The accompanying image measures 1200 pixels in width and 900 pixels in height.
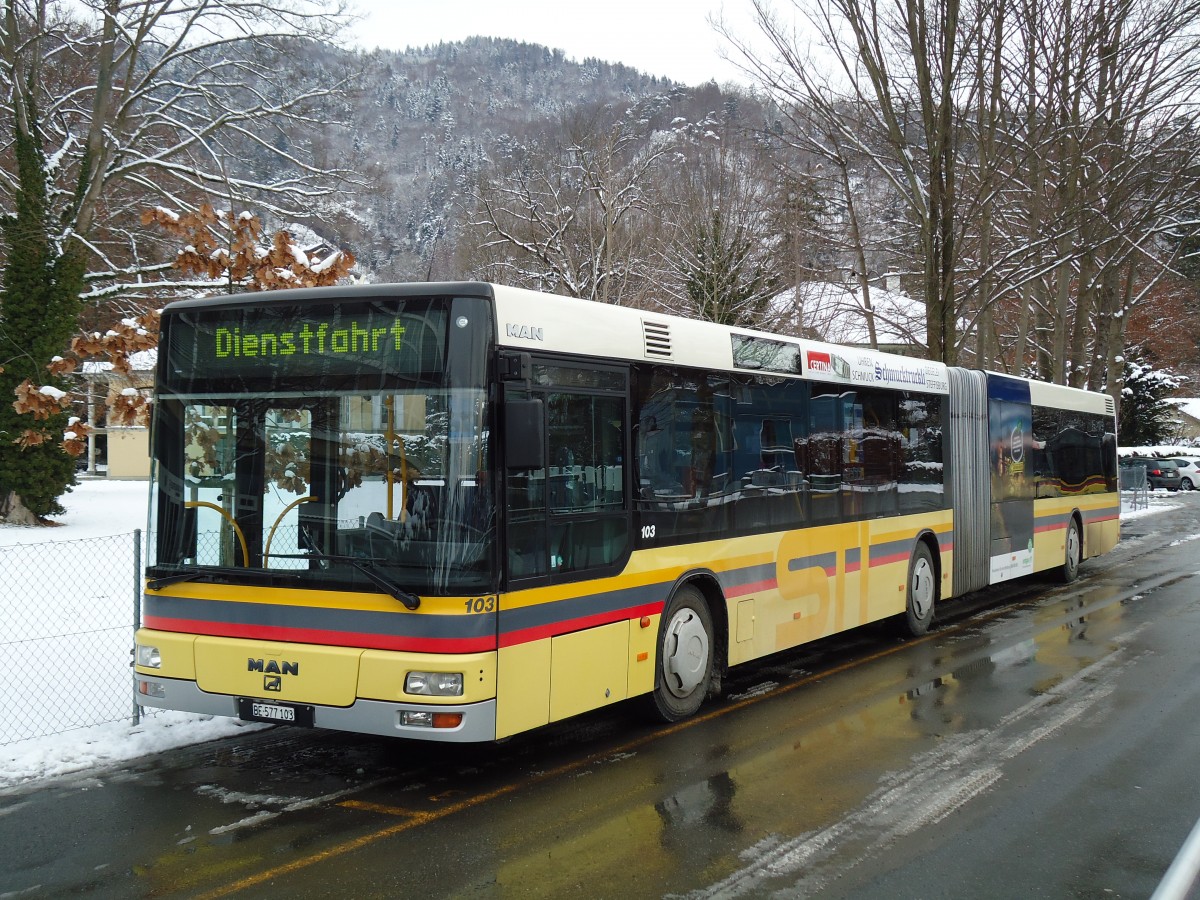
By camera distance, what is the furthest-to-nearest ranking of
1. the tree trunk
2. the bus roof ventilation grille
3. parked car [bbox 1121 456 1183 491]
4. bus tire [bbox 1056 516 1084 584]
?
parked car [bbox 1121 456 1183 491] → the tree trunk → bus tire [bbox 1056 516 1084 584] → the bus roof ventilation grille

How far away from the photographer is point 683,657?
795 centimetres

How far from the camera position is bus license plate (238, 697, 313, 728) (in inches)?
244

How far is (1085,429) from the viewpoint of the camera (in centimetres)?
1777

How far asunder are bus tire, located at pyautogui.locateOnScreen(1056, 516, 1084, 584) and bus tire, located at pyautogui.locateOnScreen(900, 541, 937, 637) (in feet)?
18.4

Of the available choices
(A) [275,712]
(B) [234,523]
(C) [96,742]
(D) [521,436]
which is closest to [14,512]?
(C) [96,742]

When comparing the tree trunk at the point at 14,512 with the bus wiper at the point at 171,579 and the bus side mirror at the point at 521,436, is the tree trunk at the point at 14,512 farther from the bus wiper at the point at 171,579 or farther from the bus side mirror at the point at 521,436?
the bus side mirror at the point at 521,436

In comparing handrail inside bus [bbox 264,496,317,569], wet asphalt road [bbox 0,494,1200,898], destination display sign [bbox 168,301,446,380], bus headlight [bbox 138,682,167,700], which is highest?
destination display sign [bbox 168,301,446,380]

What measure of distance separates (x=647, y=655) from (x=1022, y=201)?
22557 mm

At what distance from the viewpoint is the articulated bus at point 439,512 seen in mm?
6031

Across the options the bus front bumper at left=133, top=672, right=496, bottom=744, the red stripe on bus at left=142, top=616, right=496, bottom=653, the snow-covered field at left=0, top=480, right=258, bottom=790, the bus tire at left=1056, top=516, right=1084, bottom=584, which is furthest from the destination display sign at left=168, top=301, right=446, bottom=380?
the bus tire at left=1056, top=516, right=1084, bottom=584

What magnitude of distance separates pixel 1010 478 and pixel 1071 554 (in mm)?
3316

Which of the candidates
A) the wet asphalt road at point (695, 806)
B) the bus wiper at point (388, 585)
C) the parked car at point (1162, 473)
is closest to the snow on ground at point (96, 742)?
the wet asphalt road at point (695, 806)

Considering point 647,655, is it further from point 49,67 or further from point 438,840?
point 49,67

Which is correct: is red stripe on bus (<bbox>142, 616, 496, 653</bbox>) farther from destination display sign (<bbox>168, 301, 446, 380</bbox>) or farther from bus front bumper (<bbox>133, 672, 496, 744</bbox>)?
destination display sign (<bbox>168, 301, 446, 380</bbox>)
